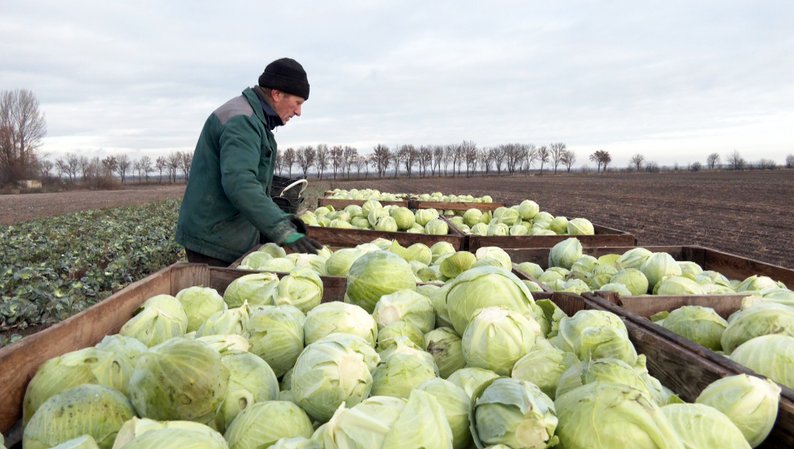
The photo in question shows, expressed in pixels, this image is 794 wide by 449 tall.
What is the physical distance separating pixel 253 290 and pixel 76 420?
1.29 metres

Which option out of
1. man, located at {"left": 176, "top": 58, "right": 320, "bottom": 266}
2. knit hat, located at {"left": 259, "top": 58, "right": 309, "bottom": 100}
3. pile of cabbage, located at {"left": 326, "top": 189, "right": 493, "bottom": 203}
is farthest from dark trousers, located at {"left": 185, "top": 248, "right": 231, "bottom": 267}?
pile of cabbage, located at {"left": 326, "top": 189, "right": 493, "bottom": 203}

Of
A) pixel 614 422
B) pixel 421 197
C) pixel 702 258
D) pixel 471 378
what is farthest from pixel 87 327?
pixel 421 197

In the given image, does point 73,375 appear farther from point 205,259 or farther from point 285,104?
point 285,104

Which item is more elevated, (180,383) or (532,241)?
(180,383)

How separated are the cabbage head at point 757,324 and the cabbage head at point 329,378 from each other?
1.78 meters

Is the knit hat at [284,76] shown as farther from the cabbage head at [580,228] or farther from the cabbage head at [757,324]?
the cabbage head at [580,228]

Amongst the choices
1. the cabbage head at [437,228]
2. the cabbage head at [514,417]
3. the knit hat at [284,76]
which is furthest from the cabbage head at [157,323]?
the cabbage head at [437,228]

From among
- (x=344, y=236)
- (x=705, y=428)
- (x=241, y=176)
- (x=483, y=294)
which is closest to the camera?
(x=705, y=428)

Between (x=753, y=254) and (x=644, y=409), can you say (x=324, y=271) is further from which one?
(x=753, y=254)

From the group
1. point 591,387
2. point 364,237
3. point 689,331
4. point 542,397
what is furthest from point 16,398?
point 364,237

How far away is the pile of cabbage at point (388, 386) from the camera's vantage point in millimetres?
1315

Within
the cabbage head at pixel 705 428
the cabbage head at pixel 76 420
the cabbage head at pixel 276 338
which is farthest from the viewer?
the cabbage head at pixel 276 338

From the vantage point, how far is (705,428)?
4.53 feet

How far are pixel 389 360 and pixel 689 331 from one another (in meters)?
1.64
